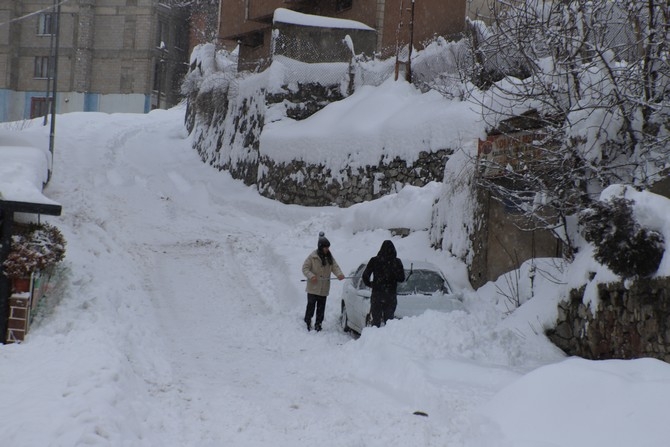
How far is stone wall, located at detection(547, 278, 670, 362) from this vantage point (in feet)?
25.5

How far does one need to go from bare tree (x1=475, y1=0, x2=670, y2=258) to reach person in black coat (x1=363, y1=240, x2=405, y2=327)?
6.78 feet

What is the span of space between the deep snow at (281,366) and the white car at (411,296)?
429 mm

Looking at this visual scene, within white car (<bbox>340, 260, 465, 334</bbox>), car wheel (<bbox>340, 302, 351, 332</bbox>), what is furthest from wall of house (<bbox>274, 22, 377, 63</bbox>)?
car wheel (<bbox>340, 302, 351, 332</bbox>)

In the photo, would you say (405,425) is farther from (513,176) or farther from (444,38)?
(444,38)

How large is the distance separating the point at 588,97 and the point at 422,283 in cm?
375

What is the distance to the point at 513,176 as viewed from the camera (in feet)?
37.6

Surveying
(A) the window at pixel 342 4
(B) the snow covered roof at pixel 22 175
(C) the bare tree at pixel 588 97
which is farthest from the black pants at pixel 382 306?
(A) the window at pixel 342 4

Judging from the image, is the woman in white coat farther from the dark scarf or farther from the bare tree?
the bare tree

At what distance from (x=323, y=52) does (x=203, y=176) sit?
7275mm

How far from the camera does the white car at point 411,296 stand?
37.8 feet

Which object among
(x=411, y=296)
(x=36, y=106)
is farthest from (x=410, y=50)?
(x=36, y=106)

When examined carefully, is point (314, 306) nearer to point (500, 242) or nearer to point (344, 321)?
point (344, 321)

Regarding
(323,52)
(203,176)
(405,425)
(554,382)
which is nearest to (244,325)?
(405,425)

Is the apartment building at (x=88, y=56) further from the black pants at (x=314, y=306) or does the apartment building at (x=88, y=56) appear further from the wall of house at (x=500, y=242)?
the black pants at (x=314, y=306)
